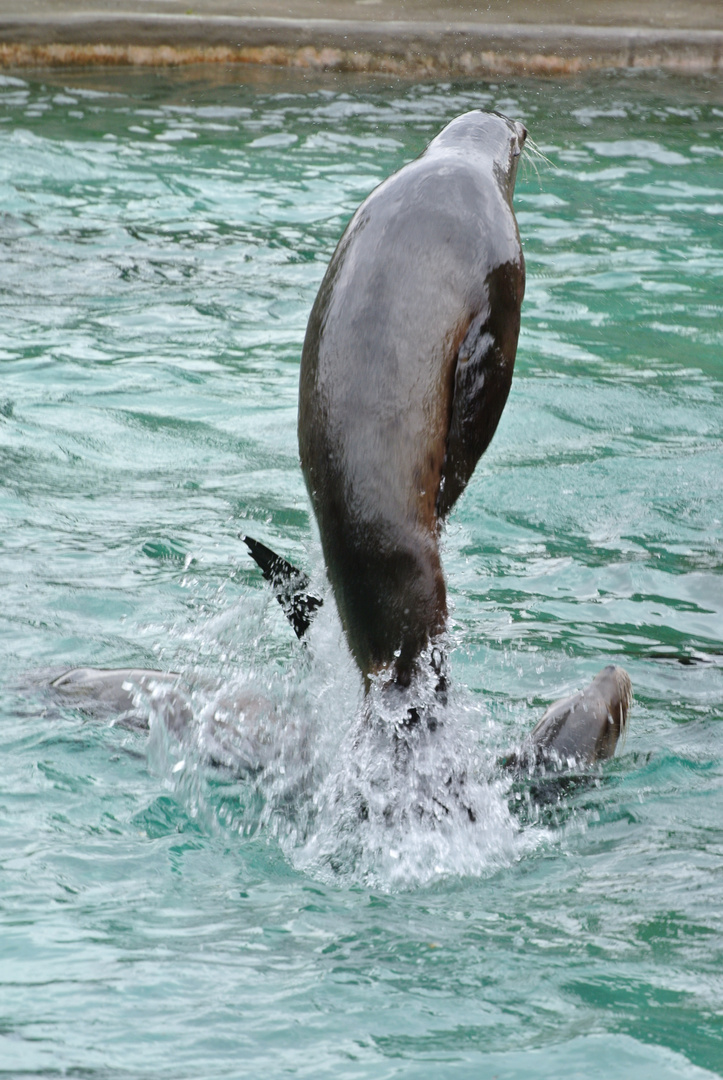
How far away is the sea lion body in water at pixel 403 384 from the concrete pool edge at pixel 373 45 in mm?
11778

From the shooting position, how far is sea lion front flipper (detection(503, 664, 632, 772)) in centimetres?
375

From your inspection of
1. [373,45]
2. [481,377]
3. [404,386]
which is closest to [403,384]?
[404,386]

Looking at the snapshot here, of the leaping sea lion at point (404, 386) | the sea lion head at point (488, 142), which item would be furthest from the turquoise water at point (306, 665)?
the sea lion head at point (488, 142)

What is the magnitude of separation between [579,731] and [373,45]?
40.3 ft

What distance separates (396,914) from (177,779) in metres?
0.94

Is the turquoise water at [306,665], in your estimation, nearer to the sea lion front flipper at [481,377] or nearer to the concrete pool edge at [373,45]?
Result: the sea lion front flipper at [481,377]

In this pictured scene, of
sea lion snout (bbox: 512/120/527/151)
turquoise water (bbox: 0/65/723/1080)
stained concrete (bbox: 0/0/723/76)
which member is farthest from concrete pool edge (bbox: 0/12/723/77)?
sea lion snout (bbox: 512/120/527/151)

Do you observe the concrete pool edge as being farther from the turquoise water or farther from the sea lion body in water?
the sea lion body in water

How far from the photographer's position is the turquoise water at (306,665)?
8.32 ft

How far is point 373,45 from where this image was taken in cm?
1450

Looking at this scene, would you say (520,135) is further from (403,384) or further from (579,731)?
(579,731)

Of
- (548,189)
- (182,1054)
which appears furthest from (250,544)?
(548,189)

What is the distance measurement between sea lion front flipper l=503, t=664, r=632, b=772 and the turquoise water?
77 millimetres

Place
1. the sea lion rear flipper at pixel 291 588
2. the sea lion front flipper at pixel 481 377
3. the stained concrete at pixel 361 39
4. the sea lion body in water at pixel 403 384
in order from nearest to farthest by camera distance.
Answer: the sea lion body in water at pixel 403 384 < the sea lion front flipper at pixel 481 377 < the sea lion rear flipper at pixel 291 588 < the stained concrete at pixel 361 39
